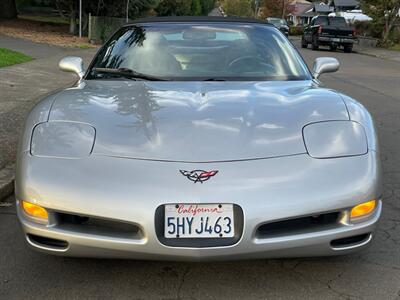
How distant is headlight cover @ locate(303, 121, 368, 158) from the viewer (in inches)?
111

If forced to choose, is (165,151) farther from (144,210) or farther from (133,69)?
(133,69)

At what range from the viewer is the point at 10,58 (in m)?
12.9

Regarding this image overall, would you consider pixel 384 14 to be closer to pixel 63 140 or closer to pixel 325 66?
pixel 325 66

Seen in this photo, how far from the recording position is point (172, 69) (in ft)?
13.1

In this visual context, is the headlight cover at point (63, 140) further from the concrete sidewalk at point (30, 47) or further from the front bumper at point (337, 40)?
the front bumper at point (337, 40)

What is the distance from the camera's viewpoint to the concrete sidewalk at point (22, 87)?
5630mm

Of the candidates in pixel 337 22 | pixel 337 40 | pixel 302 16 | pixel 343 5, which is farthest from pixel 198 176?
pixel 302 16

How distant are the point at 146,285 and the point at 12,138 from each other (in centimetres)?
328

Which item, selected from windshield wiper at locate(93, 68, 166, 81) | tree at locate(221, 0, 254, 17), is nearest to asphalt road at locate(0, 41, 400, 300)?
windshield wiper at locate(93, 68, 166, 81)

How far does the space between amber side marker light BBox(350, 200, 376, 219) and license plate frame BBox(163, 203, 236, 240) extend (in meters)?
0.64

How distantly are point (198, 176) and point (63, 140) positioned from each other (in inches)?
31.1

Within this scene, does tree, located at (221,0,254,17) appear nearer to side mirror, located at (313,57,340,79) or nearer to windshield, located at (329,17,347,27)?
windshield, located at (329,17,347,27)

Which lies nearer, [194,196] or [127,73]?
[194,196]

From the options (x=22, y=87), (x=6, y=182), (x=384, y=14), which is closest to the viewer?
(x=6, y=182)
